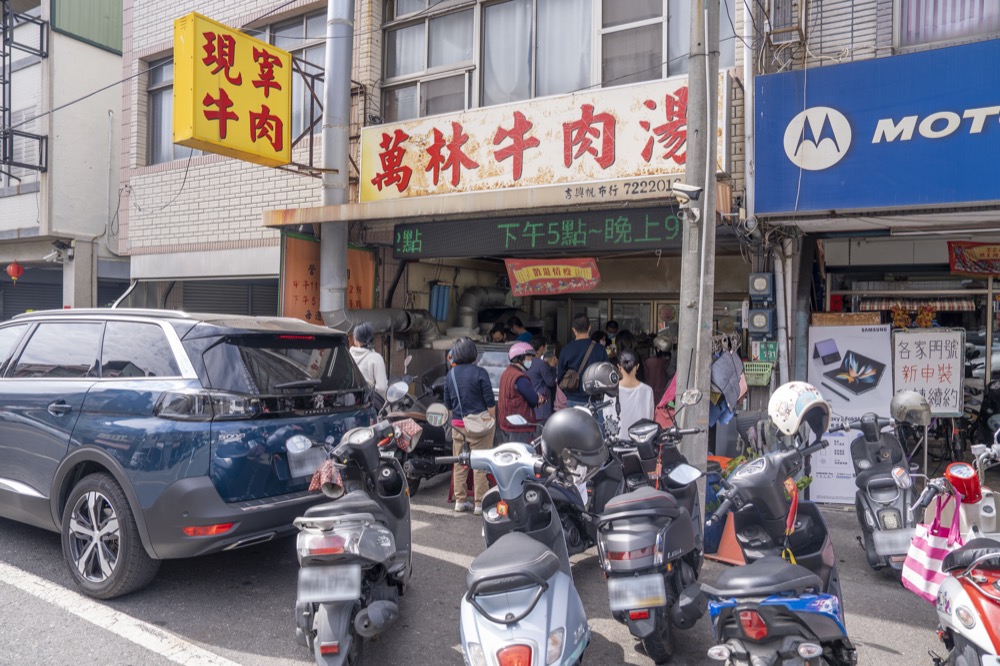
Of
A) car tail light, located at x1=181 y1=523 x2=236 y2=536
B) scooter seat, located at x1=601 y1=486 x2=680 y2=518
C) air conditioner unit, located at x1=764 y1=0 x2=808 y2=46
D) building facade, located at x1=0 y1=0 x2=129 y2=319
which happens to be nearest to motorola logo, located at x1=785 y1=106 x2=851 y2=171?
air conditioner unit, located at x1=764 y1=0 x2=808 y2=46

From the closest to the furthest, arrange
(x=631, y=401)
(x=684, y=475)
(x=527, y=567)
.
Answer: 1. (x=527, y=567)
2. (x=684, y=475)
3. (x=631, y=401)

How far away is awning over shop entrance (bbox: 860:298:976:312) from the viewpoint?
809cm

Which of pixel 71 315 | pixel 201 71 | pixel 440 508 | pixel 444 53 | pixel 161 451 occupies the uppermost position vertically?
pixel 444 53

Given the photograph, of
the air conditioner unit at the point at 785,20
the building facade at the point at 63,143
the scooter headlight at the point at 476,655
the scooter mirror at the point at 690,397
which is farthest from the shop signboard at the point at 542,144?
the building facade at the point at 63,143

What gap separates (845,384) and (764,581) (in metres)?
4.72

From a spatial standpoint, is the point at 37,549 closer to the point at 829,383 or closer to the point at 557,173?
the point at 557,173

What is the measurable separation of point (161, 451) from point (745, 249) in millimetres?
5785

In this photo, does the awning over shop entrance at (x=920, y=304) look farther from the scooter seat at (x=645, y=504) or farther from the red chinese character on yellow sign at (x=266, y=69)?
the red chinese character on yellow sign at (x=266, y=69)

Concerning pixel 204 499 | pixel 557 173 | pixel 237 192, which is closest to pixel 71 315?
pixel 204 499

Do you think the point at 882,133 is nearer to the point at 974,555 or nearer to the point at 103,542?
the point at 974,555

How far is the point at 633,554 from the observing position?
3533 millimetres

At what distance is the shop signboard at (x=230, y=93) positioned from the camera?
7.97m

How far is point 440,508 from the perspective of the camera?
23.2ft

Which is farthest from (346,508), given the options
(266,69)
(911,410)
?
(266,69)
